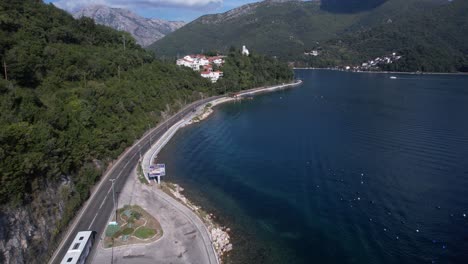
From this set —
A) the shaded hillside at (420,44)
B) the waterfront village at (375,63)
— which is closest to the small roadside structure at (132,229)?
the shaded hillside at (420,44)

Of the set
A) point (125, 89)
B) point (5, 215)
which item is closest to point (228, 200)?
point (5, 215)

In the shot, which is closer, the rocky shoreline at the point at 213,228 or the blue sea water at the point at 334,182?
the rocky shoreline at the point at 213,228

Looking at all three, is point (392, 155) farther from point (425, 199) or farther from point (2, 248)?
point (2, 248)

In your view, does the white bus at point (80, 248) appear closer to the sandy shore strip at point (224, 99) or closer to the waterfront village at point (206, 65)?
the sandy shore strip at point (224, 99)

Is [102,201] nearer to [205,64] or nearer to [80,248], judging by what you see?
[80,248]

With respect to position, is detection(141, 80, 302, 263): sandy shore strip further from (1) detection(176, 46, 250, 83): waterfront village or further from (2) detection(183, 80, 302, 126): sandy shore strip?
(1) detection(176, 46, 250, 83): waterfront village

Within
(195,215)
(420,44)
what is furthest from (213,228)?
(420,44)
